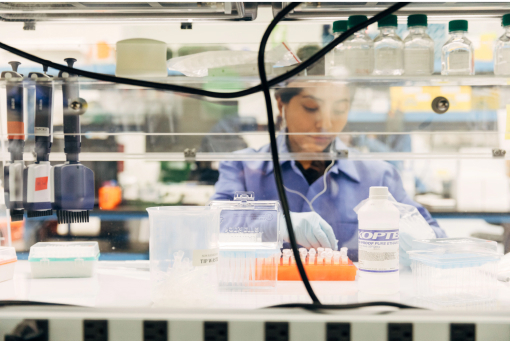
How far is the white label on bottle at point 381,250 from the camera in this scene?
797 mm

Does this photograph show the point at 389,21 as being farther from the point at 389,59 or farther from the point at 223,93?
the point at 223,93

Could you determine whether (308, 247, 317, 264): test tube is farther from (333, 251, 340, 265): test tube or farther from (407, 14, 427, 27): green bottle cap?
(407, 14, 427, 27): green bottle cap

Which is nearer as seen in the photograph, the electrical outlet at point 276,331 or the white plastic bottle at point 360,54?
the electrical outlet at point 276,331

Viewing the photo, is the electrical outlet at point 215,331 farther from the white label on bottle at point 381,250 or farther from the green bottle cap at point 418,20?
the green bottle cap at point 418,20

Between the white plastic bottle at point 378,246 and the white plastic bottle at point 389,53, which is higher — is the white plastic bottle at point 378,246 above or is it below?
below

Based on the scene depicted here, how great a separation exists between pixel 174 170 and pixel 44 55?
946mm

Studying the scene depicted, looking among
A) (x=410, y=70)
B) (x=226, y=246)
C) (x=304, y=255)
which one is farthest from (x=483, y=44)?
(x=226, y=246)

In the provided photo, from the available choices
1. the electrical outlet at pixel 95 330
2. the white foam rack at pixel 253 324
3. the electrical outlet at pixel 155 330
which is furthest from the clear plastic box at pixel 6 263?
the electrical outlet at pixel 155 330

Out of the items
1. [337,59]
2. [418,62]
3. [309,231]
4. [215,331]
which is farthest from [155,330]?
[418,62]

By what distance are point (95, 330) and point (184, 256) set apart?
0.76 feet

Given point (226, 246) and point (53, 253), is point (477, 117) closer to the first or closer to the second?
point (226, 246)

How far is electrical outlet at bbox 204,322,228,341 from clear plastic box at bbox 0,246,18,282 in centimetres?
61

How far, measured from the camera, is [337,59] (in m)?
1.03

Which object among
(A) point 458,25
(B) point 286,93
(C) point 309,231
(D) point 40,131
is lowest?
(C) point 309,231
